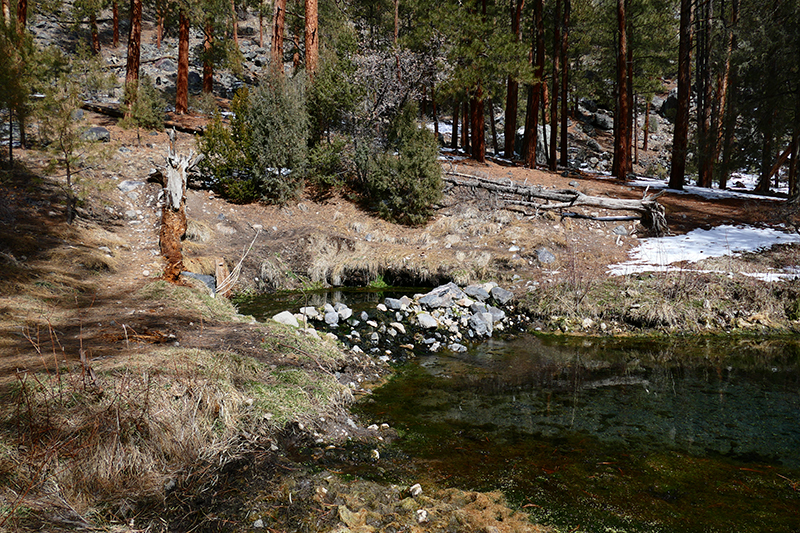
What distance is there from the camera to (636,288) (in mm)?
8641

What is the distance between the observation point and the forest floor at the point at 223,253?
16.6 feet

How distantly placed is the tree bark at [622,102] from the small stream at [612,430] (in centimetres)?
1143

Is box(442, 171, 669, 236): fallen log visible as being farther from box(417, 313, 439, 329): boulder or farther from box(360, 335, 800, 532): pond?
box(417, 313, 439, 329): boulder

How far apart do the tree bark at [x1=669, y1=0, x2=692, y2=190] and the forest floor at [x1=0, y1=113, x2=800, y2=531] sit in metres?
1.67

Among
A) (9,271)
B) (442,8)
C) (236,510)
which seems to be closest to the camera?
(236,510)

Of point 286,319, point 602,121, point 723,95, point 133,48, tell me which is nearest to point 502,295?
point 286,319

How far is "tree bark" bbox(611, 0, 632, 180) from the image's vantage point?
15.7 metres

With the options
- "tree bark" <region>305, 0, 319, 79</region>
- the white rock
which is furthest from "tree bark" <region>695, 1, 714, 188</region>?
the white rock

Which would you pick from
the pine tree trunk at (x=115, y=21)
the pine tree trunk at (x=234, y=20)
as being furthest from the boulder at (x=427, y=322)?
the pine tree trunk at (x=115, y=21)

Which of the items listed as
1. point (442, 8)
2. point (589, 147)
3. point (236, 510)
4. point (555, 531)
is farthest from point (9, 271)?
point (589, 147)

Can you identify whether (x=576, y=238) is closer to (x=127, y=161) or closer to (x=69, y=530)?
(x=69, y=530)

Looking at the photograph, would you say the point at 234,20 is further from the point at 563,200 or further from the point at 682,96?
the point at 682,96

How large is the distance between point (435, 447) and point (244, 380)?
200 cm

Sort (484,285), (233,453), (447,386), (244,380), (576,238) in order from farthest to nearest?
(576,238)
(484,285)
(447,386)
(244,380)
(233,453)
